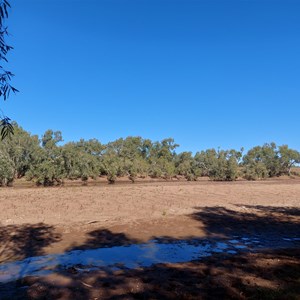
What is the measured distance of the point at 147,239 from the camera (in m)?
11.3

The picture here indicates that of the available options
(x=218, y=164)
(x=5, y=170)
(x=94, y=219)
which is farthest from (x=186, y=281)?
(x=218, y=164)

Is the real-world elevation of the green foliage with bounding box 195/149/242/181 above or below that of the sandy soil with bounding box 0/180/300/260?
above

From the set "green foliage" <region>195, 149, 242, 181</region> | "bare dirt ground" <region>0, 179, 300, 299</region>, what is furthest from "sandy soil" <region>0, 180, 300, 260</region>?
"green foliage" <region>195, 149, 242, 181</region>

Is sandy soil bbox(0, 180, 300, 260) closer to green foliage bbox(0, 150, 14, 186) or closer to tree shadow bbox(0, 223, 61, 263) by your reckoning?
tree shadow bbox(0, 223, 61, 263)

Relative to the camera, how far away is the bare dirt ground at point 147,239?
618 cm

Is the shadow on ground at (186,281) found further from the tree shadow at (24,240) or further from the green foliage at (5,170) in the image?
the green foliage at (5,170)

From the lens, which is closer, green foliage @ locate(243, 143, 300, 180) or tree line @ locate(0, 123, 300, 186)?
tree line @ locate(0, 123, 300, 186)

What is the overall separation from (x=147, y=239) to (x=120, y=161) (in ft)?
165

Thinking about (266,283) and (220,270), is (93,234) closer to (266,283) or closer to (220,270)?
(220,270)

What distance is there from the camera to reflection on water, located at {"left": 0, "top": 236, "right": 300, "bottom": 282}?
25.9ft

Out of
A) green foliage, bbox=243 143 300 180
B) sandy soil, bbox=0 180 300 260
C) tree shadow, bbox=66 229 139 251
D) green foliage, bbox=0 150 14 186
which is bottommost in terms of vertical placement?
tree shadow, bbox=66 229 139 251

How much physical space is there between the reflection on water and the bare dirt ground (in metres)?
0.55

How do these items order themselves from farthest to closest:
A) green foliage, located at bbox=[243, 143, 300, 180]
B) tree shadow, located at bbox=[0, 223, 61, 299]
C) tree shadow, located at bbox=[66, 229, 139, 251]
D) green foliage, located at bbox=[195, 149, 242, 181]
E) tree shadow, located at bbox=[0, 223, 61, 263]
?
green foliage, located at bbox=[243, 143, 300, 180] < green foliage, located at bbox=[195, 149, 242, 181] < tree shadow, located at bbox=[66, 229, 139, 251] < tree shadow, located at bbox=[0, 223, 61, 263] < tree shadow, located at bbox=[0, 223, 61, 299]

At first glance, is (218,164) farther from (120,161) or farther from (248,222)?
(248,222)
